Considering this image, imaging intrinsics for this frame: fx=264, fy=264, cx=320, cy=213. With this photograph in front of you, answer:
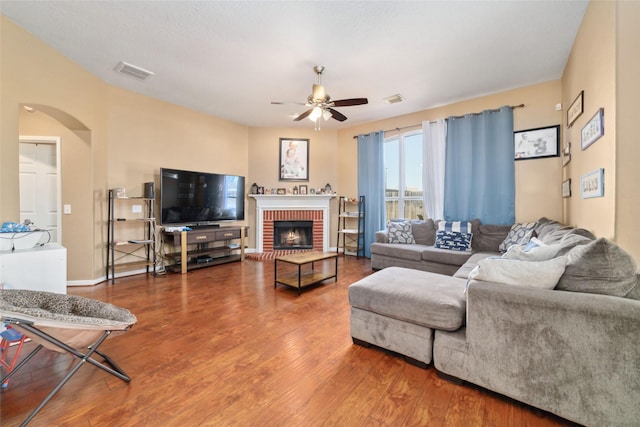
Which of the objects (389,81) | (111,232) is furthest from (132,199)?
(389,81)

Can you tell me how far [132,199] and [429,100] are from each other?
4951 millimetres

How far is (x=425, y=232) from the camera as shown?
447 centimetres

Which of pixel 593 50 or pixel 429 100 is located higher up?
pixel 429 100

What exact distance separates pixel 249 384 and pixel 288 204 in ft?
14.3

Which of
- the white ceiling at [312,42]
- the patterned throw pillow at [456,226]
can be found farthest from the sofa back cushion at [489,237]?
the white ceiling at [312,42]

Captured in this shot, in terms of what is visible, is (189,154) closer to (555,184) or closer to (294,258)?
(294,258)

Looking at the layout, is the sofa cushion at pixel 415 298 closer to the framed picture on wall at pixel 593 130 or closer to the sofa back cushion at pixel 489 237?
the framed picture on wall at pixel 593 130

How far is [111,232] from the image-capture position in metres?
3.83

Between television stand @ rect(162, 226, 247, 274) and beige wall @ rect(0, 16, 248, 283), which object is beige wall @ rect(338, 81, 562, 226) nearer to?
television stand @ rect(162, 226, 247, 274)

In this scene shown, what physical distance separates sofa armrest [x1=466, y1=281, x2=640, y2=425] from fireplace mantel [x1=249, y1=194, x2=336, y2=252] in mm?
4405

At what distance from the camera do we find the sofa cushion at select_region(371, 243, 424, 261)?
158 inches

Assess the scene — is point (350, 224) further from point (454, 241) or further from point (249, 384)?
point (249, 384)

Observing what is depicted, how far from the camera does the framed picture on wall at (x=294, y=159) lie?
5855 mm

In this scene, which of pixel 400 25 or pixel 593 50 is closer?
pixel 593 50
